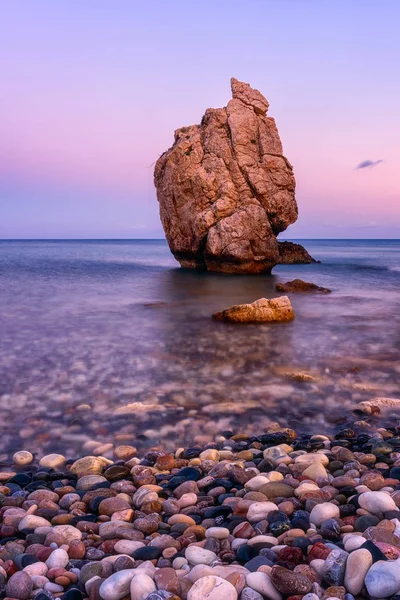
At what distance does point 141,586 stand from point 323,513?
57.5 inches

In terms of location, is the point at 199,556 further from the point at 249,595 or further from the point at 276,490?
the point at 276,490

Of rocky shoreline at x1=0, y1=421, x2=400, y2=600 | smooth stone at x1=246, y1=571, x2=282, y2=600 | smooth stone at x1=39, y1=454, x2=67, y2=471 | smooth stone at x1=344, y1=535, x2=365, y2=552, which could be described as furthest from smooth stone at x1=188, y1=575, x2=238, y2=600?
smooth stone at x1=39, y1=454, x2=67, y2=471

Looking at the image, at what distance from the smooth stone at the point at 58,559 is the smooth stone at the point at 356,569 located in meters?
1.69

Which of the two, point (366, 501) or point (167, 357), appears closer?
point (366, 501)

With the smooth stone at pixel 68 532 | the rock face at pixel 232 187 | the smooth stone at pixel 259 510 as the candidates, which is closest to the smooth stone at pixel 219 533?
the smooth stone at pixel 259 510

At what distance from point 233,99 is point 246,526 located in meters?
33.6

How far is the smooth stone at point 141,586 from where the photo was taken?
2527mm

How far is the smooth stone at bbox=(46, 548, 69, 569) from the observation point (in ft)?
9.63

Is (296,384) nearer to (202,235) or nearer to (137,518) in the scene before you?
(137,518)

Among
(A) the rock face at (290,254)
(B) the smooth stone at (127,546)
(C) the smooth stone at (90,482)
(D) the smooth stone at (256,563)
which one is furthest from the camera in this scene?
(A) the rock face at (290,254)

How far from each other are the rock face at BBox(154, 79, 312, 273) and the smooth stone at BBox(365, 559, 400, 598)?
91.5ft

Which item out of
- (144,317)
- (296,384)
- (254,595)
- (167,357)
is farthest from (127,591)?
(144,317)

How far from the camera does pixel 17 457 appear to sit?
191 inches

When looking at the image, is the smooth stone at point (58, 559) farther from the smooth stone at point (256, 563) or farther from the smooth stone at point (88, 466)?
the smooth stone at point (88, 466)
